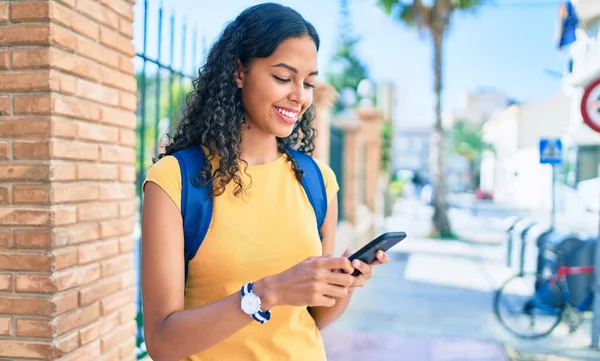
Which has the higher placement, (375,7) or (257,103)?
(375,7)

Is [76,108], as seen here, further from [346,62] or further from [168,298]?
[346,62]

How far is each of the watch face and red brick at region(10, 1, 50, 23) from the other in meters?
1.35

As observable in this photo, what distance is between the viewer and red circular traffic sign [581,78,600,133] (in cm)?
516

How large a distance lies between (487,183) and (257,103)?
160 ft

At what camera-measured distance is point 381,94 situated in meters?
47.7

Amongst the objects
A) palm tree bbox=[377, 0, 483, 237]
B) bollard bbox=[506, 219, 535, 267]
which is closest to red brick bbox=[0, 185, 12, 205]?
bollard bbox=[506, 219, 535, 267]

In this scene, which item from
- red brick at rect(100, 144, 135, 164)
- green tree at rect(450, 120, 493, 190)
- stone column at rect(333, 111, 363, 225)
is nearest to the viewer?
red brick at rect(100, 144, 135, 164)

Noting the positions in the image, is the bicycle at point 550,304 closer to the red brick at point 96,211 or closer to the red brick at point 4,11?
the red brick at point 96,211

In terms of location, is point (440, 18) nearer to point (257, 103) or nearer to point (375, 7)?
point (375, 7)

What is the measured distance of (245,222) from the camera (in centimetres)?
134

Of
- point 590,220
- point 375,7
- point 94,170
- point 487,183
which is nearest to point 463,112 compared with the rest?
point 487,183

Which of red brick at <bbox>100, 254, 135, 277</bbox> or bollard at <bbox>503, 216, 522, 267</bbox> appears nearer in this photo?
red brick at <bbox>100, 254, 135, 277</bbox>

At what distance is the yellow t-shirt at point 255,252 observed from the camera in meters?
1.30

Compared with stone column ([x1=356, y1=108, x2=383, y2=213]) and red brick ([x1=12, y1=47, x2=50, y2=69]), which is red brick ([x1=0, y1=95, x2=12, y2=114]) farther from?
stone column ([x1=356, y1=108, x2=383, y2=213])
